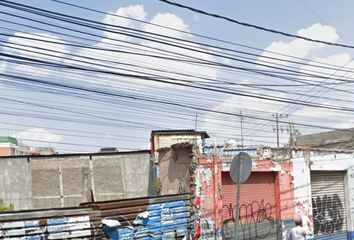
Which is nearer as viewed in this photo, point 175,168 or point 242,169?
point 242,169

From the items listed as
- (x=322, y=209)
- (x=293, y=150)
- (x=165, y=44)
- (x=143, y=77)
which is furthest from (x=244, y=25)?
(x=322, y=209)

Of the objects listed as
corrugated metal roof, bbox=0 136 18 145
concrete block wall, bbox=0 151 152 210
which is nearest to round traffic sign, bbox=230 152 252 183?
concrete block wall, bbox=0 151 152 210

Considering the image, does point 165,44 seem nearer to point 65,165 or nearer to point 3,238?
point 3,238

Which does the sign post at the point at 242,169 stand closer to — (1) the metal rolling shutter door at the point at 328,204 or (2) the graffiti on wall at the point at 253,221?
(2) the graffiti on wall at the point at 253,221

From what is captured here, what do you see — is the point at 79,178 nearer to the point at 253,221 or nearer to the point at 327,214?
the point at 253,221

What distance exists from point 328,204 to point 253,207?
140 inches

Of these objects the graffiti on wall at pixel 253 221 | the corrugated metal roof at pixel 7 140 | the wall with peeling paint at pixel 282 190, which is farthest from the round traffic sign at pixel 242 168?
the corrugated metal roof at pixel 7 140

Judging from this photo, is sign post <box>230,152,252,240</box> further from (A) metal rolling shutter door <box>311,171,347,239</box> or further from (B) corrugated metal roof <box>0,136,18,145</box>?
(B) corrugated metal roof <box>0,136,18,145</box>

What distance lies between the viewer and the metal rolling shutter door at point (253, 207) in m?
13.8

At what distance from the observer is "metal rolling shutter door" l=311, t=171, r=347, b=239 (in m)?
16.0

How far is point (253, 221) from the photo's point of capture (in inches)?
563

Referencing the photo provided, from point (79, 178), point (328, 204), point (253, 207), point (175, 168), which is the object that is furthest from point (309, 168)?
point (79, 178)

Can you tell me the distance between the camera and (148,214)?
38.1ft

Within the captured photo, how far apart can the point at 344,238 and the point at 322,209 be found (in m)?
1.50
